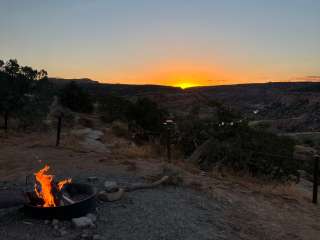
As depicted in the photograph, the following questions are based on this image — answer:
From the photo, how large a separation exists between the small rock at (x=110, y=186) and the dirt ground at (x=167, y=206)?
323mm

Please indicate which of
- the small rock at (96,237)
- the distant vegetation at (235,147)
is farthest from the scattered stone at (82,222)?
the distant vegetation at (235,147)

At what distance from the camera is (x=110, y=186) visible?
7574 mm

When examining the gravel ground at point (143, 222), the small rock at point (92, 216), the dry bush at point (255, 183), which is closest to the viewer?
the gravel ground at point (143, 222)

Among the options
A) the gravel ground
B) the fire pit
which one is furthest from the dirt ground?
the fire pit

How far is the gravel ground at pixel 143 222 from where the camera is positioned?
5395 mm

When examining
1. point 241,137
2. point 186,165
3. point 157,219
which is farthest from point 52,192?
point 241,137

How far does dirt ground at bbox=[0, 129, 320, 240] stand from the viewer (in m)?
5.62

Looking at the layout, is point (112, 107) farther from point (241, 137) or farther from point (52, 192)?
point (52, 192)

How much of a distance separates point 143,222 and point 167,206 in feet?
2.97

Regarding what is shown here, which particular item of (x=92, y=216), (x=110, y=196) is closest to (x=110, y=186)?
(x=110, y=196)

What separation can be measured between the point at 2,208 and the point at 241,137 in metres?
8.68

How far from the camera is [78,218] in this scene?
564 centimetres

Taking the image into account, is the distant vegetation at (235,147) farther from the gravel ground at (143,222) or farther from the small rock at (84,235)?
the small rock at (84,235)

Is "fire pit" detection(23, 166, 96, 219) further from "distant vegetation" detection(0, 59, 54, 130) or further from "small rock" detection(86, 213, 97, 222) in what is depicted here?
"distant vegetation" detection(0, 59, 54, 130)
